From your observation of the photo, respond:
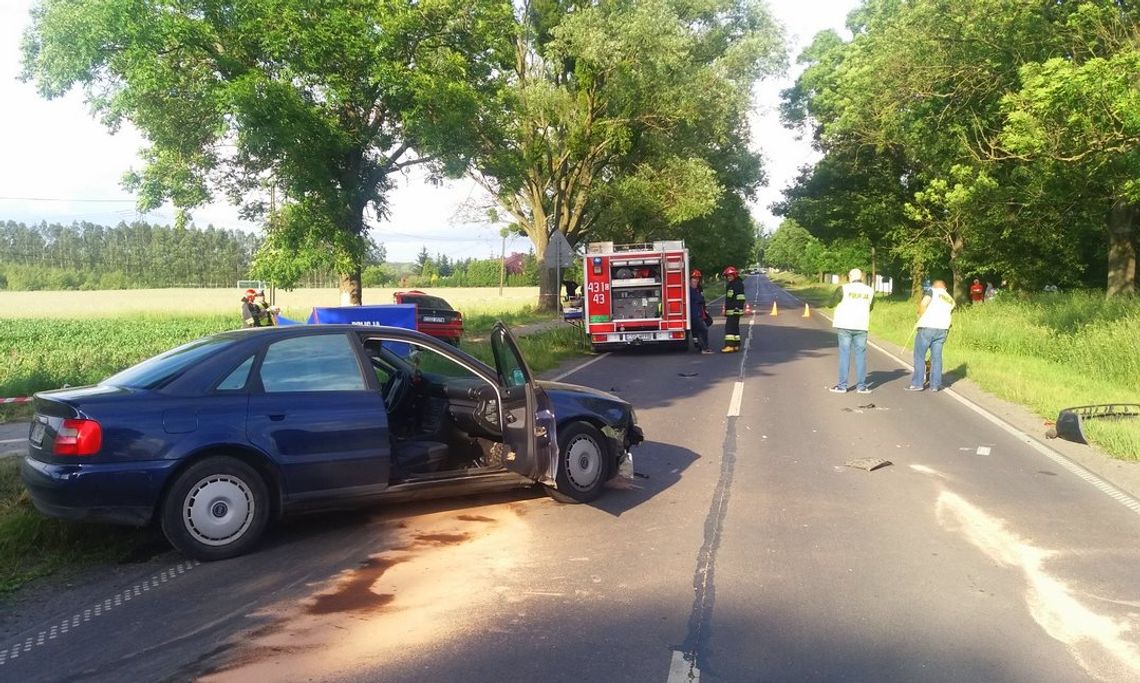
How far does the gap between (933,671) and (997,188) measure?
829 inches

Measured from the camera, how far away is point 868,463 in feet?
27.6

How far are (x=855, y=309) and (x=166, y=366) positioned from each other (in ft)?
34.4

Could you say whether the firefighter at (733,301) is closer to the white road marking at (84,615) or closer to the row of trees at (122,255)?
the white road marking at (84,615)

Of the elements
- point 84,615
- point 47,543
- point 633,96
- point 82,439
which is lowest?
point 84,615

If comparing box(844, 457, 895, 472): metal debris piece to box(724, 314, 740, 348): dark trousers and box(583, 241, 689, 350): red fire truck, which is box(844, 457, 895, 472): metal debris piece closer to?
box(583, 241, 689, 350): red fire truck

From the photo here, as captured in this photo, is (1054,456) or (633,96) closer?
(1054,456)

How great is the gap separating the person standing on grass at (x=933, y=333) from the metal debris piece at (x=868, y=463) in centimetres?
609

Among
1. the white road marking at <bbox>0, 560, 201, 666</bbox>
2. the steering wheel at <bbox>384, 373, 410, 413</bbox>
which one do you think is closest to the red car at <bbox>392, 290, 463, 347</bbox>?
the steering wheel at <bbox>384, 373, 410, 413</bbox>

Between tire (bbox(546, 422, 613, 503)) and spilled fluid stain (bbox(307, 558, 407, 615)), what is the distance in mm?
1844

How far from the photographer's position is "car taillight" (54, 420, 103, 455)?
17.1 feet

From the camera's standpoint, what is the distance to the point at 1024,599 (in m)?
4.89

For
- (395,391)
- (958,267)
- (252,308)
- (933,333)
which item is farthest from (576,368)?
(958,267)

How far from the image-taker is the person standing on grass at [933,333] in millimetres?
14023

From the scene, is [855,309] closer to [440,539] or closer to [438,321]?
[440,539]
